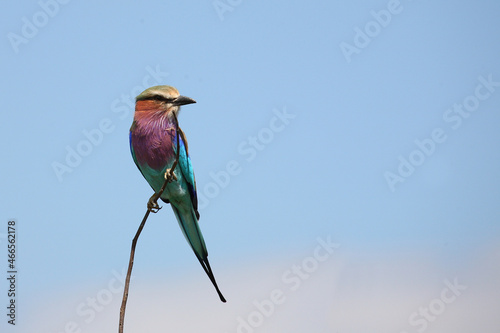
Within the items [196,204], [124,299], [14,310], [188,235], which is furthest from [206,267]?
[124,299]

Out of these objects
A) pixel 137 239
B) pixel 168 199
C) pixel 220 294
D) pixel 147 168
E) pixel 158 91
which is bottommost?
pixel 220 294

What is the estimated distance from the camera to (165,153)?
430cm

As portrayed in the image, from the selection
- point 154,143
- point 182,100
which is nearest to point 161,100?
point 182,100

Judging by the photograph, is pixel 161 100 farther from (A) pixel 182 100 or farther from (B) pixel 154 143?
(B) pixel 154 143

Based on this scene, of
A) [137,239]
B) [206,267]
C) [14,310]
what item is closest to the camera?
[137,239]

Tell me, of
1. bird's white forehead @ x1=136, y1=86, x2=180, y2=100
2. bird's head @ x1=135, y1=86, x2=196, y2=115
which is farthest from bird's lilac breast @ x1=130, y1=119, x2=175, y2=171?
bird's white forehead @ x1=136, y1=86, x2=180, y2=100

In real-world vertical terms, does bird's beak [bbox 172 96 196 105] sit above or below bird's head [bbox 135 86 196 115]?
below

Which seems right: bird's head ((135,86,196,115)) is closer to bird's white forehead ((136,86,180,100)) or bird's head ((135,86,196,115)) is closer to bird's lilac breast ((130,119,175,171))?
bird's white forehead ((136,86,180,100))

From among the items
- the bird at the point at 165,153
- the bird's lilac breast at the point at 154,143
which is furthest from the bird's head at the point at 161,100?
the bird's lilac breast at the point at 154,143

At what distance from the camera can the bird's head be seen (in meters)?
4.02

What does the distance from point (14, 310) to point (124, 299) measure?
115 inches

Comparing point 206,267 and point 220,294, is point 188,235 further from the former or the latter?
point 220,294

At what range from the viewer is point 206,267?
3891 mm

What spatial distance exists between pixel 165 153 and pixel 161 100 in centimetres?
43
